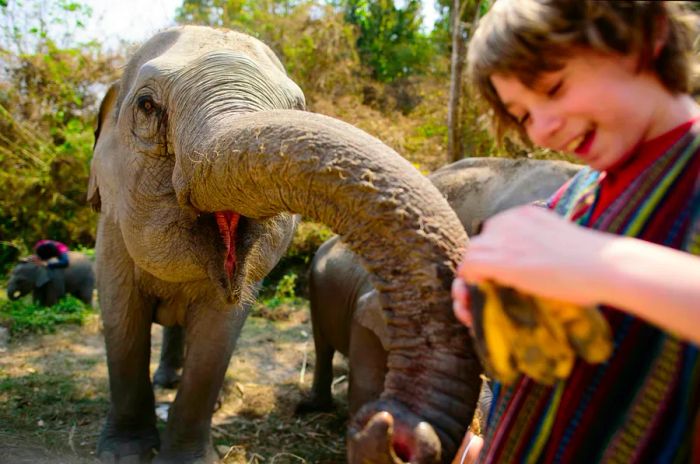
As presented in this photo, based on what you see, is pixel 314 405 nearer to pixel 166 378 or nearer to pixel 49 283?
pixel 166 378

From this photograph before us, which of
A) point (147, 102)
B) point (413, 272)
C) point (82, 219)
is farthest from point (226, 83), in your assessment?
point (82, 219)

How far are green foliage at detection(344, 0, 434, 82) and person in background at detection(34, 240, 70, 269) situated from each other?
34.6 feet

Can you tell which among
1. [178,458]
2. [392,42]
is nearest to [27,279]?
[178,458]

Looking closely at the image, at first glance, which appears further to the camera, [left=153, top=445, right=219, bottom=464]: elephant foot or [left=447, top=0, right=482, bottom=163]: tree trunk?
[left=447, top=0, right=482, bottom=163]: tree trunk

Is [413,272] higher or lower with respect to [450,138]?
higher

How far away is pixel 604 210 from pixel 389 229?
58cm

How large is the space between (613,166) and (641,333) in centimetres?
33

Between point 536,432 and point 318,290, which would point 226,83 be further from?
point 318,290

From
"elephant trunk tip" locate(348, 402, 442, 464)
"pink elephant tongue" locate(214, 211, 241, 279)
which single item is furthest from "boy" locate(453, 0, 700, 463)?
"pink elephant tongue" locate(214, 211, 241, 279)

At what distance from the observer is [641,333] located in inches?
43.6

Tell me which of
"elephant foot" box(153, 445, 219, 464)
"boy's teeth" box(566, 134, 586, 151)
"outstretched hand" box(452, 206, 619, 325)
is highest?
"boy's teeth" box(566, 134, 586, 151)

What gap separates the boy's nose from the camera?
47.0 inches

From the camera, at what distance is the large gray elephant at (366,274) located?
3.86 meters

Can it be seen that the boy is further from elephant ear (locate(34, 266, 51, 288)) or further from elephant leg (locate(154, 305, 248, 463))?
elephant ear (locate(34, 266, 51, 288))
